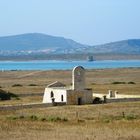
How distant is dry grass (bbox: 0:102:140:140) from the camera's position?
2370cm

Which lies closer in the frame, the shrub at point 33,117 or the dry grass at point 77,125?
the dry grass at point 77,125

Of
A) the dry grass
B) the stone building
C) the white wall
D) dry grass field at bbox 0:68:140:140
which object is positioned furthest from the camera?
the white wall

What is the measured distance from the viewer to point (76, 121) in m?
30.0

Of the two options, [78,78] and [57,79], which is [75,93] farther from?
[57,79]

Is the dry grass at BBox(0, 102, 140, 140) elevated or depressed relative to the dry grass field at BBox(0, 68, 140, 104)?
elevated

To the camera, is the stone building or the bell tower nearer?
the stone building

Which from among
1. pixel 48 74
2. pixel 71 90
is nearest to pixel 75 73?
pixel 71 90

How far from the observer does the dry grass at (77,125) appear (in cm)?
2370

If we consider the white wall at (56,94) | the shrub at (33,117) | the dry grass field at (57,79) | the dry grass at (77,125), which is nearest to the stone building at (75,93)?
the white wall at (56,94)

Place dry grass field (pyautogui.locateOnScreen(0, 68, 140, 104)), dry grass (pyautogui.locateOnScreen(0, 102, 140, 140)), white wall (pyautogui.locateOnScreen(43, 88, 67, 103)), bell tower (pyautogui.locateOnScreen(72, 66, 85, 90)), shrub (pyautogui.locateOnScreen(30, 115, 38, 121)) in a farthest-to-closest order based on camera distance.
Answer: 1. dry grass field (pyautogui.locateOnScreen(0, 68, 140, 104))
2. bell tower (pyautogui.locateOnScreen(72, 66, 85, 90))
3. white wall (pyautogui.locateOnScreen(43, 88, 67, 103))
4. shrub (pyautogui.locateOnScreen(30, 115, 38, 121))
5. dry grass (pyautogui.locateOnScreen(0, 102, 140, 140))

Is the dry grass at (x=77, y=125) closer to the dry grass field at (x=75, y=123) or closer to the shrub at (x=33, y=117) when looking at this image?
the dry grass field at (x=75, y=123)

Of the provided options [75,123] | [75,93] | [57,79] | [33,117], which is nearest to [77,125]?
[75,123]

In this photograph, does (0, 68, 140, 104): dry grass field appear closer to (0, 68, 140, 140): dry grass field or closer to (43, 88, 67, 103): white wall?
(43, 88, 67, 103): white wall

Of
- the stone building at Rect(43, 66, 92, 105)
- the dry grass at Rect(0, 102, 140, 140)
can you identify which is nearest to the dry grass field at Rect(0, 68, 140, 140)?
the dry grass at Rect(0, 102, 140, 140)
